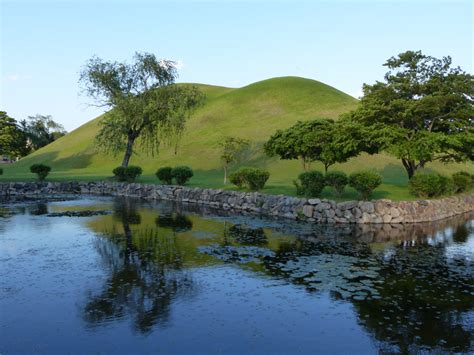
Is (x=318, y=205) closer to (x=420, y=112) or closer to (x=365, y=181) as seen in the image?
(x=365, y=181)

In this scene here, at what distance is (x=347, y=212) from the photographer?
27.7 m

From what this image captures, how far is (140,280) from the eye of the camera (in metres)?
14.0

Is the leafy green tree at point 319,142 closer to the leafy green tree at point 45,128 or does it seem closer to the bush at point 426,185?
the bush at point 426,185

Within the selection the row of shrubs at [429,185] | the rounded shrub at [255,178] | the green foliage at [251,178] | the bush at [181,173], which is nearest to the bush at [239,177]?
the green foliage at [251,178]

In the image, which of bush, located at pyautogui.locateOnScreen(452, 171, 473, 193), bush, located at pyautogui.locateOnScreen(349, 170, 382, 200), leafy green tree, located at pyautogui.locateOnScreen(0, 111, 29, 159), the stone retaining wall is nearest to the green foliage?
the stone retaining wall

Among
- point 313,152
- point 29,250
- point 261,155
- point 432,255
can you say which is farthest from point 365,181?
point 261,155

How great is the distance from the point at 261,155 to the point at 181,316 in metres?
56.9

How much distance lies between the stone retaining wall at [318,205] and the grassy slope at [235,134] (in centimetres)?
1234

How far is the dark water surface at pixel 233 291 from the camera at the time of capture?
381 inches

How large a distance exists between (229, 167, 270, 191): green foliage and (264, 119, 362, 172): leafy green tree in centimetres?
700

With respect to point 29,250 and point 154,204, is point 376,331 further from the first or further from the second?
point 154,204

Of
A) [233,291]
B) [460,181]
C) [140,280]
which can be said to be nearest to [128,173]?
[460,181]

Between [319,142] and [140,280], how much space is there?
30471 mm

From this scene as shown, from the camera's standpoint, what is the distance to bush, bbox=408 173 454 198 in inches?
1214
